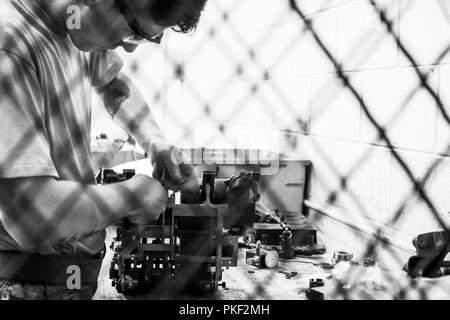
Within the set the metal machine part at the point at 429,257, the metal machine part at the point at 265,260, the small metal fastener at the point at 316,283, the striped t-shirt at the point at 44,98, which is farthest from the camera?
the metal machine part at the point at 265,260

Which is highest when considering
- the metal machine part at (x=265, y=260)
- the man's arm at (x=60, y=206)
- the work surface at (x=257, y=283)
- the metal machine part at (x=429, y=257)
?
the man's arm at (x=60, y=206)

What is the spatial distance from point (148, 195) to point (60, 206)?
0.22 meters

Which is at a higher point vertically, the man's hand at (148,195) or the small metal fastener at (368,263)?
the man's hand at (148,195)

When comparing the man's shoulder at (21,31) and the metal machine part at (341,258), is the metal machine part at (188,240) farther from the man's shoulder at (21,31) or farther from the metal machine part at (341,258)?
the man's shoulder at (21,31)

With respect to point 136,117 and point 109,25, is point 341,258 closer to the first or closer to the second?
point 136,117

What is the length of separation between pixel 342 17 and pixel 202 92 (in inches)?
72.4

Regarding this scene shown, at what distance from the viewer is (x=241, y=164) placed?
2076 mm

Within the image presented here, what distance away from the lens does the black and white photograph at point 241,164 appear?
0.85 m

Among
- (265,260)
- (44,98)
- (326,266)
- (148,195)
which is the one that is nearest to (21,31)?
(44,98)

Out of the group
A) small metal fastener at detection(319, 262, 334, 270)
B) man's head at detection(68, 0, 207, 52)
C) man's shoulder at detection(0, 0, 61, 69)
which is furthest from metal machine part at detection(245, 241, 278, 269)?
man's shoulder at detection(0, 0, 61, 69)

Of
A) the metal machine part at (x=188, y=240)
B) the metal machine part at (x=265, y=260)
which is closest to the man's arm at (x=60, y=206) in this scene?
the metal machine part at (x=188, y=240)

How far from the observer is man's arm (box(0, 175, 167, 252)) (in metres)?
0.75

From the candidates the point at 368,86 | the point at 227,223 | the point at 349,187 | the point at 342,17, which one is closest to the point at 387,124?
the point at 368,86

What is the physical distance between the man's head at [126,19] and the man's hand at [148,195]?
0.27 m
